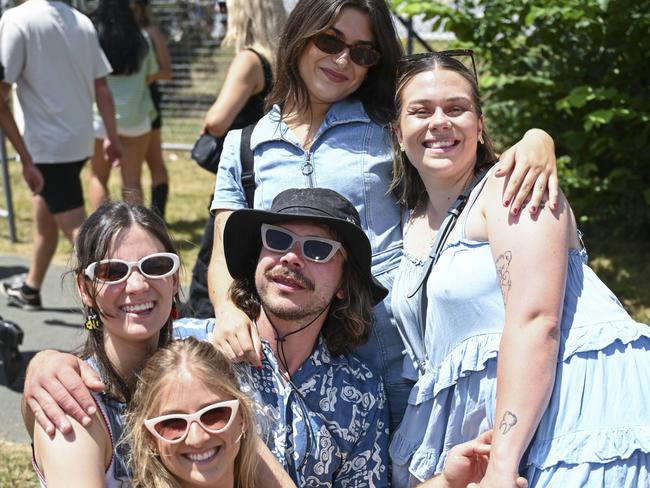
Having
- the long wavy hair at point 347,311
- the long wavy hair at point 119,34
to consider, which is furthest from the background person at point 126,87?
the long wavy hair at point 347,311

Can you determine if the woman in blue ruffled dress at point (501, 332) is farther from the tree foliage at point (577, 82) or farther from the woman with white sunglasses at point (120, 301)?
the tree foliage at point (577, 82)

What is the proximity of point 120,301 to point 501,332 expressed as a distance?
0.98m

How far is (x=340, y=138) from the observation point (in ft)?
9.14

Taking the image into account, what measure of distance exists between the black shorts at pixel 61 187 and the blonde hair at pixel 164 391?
350 cm

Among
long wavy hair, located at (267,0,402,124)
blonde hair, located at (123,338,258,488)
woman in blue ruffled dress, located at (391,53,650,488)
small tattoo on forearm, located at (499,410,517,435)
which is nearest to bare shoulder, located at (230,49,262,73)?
long wavy hair, located at (267,0,402,124)

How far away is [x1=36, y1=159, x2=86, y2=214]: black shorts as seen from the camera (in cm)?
559

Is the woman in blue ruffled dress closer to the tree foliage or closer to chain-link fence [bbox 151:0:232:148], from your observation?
the tree foliage

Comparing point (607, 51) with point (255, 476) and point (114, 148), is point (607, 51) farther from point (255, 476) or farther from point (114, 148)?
point (255, 476)

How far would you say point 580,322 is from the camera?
2135 millimetres

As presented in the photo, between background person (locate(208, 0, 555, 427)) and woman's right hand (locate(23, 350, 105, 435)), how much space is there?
527 millimetres

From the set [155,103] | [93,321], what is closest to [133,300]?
[93,321]

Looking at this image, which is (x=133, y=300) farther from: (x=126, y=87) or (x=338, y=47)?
(x=126, y=87)

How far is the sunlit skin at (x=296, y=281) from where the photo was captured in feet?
8.22

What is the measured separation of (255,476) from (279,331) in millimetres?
442
